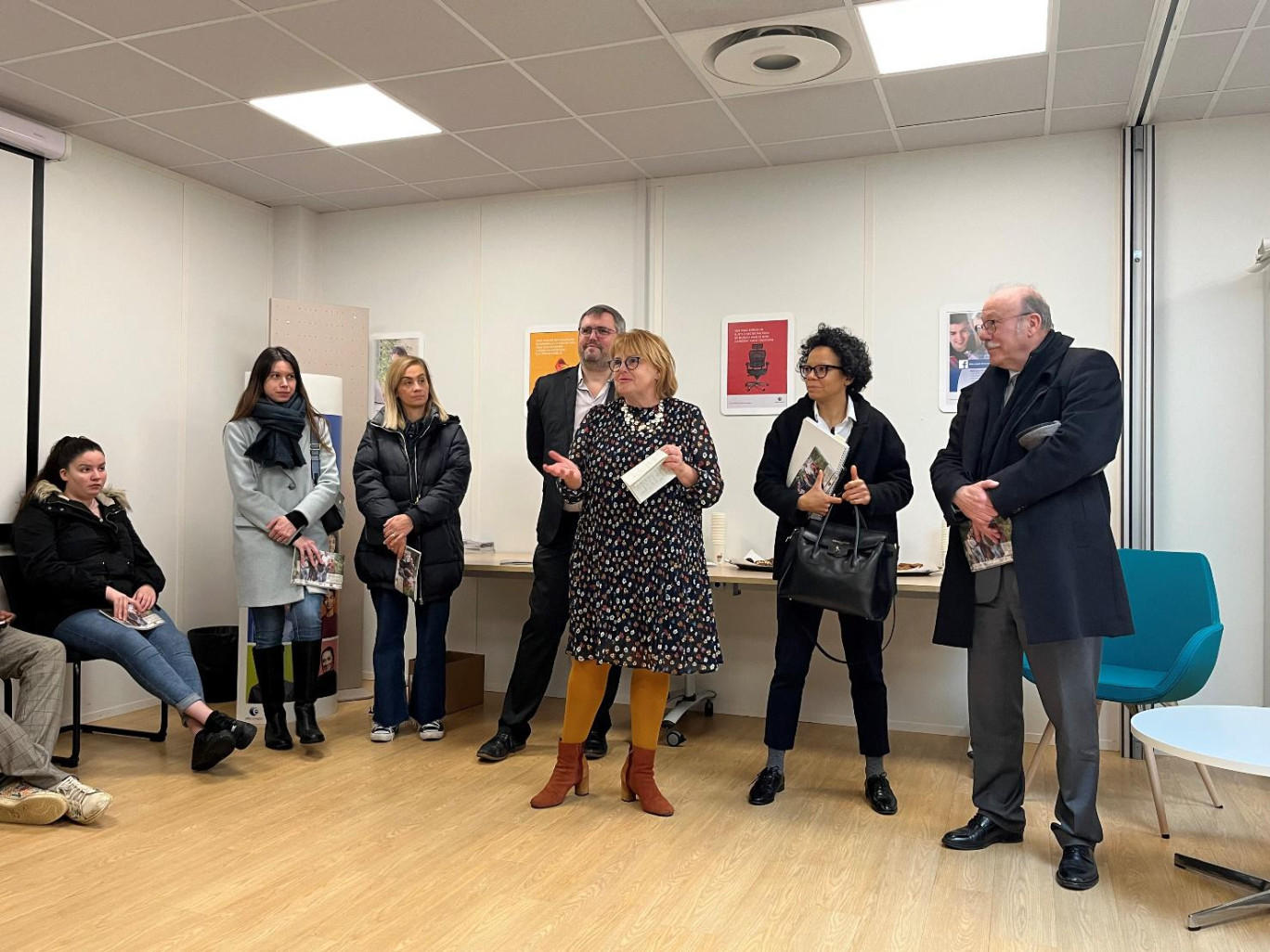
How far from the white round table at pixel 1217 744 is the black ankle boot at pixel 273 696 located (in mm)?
3085

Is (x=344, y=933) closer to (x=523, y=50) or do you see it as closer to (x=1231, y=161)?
(x=523, y=50)

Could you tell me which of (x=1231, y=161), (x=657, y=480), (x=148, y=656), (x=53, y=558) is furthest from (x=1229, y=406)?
(x=53, y=558)

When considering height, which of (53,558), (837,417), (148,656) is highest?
(837,417)

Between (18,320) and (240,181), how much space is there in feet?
4.57

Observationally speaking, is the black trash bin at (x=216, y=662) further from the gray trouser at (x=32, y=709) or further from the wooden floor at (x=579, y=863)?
the gray trouser at (x=32, y=709)

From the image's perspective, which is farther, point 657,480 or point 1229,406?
point 1229,406

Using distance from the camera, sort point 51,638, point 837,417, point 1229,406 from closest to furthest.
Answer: point 837,417, point 51,638, point 1229,406

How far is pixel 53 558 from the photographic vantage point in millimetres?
3742

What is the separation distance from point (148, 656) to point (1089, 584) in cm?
320

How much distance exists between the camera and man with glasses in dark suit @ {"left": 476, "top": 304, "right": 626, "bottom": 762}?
386cm

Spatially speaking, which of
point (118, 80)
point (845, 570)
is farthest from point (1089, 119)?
point (118, 80)

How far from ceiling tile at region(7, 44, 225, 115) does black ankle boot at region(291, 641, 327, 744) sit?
226cm

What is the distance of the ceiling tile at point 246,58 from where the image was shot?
3.49 metres

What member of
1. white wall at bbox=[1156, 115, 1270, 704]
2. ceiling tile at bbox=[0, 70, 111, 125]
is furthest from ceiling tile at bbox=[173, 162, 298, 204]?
white wall at bbox=[1156, 115, 1270, 704]
